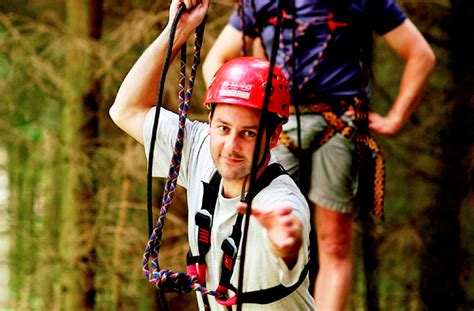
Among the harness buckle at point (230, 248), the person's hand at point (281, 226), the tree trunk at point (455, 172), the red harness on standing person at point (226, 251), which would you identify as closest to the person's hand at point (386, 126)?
the red harness on standing person at point (226, 251)

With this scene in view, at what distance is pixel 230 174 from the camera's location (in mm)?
1683

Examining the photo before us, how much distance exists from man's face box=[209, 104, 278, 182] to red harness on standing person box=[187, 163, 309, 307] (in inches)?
2.5

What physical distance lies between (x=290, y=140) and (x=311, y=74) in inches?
10.4

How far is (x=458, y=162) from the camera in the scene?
4.90 m

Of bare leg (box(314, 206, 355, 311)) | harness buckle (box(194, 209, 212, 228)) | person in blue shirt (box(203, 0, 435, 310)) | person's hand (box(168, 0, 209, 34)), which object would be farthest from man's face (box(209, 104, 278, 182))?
bare leg (box(314, 206, 355, 311))

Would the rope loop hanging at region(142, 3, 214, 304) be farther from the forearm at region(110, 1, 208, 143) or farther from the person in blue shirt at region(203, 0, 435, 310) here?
the person in blue shirt at region(203, 0, 435, 310)

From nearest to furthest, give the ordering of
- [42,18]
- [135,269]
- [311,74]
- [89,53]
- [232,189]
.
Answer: [232,189] → [311,74] → [89,53] → [135,269] → [42,18]

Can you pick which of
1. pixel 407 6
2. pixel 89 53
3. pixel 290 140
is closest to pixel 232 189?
pixel 290 140

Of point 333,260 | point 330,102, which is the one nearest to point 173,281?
point 333,260

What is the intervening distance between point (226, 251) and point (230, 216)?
4.6 inches

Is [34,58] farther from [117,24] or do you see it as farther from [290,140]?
[290,140]

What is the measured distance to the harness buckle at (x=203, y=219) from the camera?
1724 millimetres

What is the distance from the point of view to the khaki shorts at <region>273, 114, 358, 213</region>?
2.72m

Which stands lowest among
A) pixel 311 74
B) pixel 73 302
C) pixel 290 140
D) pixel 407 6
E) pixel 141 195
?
pixel 73 302
